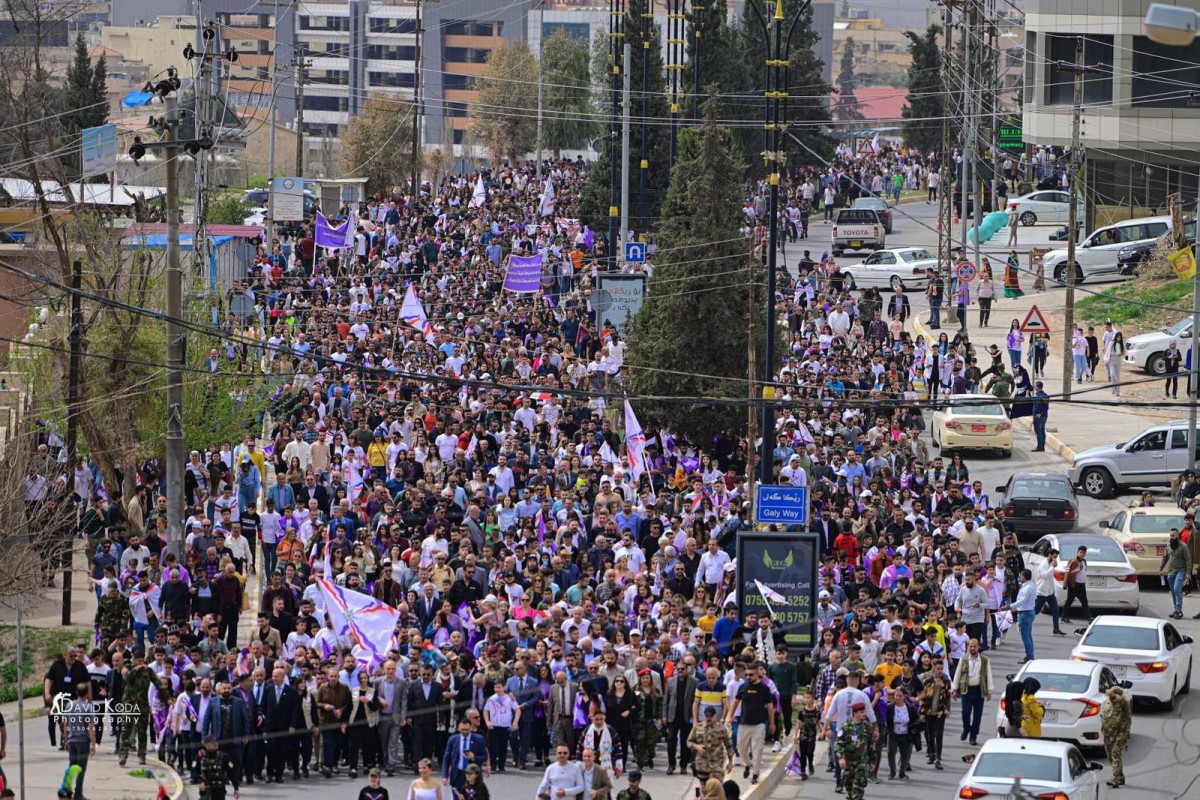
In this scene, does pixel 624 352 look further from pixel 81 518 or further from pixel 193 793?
pixel 193 793

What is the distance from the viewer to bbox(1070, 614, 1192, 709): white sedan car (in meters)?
21.9

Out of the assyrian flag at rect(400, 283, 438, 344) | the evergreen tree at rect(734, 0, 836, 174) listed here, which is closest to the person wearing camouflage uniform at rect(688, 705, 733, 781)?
the assyrian flag at rect(400, 283, 438, 344)

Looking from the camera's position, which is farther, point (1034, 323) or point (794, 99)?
point (794, 99)

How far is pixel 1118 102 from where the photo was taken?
202 feet

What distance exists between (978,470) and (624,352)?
704cm

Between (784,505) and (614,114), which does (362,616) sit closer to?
(784,505)

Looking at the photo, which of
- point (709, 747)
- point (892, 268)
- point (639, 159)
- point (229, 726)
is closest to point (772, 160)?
point (709, 747)

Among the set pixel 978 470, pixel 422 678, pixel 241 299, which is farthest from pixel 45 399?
pixel 978 470

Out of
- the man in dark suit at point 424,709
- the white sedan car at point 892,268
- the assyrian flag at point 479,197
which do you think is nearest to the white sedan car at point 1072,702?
the man in dark suit at point 424,709

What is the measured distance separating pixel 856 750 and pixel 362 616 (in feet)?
18.4

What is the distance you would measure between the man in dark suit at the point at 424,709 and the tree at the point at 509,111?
76987 mm

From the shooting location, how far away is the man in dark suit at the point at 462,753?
18.7 metres

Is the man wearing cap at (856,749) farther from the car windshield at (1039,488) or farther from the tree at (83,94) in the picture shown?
the tree at (83,94)

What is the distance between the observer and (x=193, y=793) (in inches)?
759
